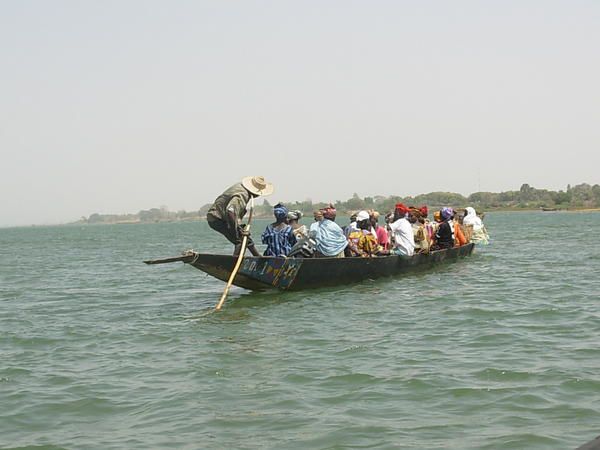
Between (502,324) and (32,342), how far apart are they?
6667mm

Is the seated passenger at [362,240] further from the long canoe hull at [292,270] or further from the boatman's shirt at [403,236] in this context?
the boatman's shirt at [403,236]

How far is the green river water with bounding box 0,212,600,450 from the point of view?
6.19 meters

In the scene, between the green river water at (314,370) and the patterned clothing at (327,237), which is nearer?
the green river water at (314,370)

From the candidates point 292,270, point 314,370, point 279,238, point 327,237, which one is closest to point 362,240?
point 327,237

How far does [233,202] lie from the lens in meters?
13.3

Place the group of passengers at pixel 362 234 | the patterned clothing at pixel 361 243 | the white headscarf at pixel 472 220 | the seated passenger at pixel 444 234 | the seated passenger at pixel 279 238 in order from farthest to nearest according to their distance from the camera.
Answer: the white headscarf at pixel 472 220, the seated passenger at pixel 444 234, the patterned clothing at pixel 361 243, the group of passengers at pixel 362 234, the seated passenger at pixel 279 238

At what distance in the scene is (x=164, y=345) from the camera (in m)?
9.99

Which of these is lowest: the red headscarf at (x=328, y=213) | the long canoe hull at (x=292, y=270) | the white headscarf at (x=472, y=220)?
the long canoe hull at (x=292, y=270)

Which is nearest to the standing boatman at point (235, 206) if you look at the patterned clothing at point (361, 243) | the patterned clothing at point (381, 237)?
the patterned clothing at point (361, 243)

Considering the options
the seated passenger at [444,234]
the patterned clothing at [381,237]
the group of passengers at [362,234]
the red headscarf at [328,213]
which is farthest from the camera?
the seated passenger at [444,234]

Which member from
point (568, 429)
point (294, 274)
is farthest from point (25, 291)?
point (568, 429)

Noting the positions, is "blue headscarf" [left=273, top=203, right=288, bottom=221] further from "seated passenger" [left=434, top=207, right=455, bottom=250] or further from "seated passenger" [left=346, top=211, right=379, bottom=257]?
"seated passenger" [left=434, top=207, right=455, bottom=250]

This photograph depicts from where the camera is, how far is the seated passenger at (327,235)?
14203 mm

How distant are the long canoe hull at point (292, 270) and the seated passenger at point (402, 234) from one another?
1.57 ft
